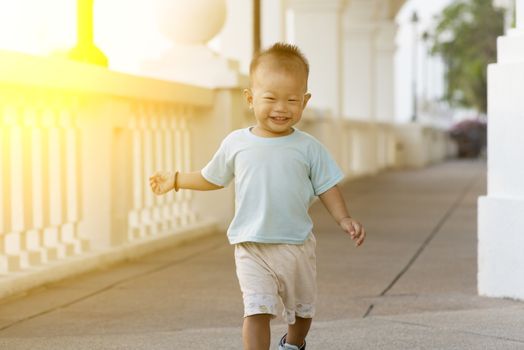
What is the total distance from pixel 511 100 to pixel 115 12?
382 inches

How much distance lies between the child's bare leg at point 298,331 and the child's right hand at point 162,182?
660 mm

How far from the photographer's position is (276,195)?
3584 mm

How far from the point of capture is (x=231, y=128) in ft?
28.3

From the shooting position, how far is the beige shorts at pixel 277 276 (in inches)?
139

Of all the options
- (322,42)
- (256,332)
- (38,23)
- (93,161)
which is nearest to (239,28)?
(322,42)

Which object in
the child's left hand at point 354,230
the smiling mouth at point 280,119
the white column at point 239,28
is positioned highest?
the white column at point 239,28

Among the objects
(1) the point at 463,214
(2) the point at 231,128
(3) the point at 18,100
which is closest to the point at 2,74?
(3) the point at 18,100

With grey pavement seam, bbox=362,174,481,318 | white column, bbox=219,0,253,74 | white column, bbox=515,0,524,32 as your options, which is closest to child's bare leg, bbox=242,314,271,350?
grey pavement seam, bbox=362,174,481,318

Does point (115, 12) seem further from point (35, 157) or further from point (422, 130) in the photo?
point (422, 130)

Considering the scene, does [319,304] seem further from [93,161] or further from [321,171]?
[93,161]

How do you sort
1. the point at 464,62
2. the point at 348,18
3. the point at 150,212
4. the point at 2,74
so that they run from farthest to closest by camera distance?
1. the point at 464,62
2. the point at 348,18
3. the point at 150,212
4. the point at 2,74

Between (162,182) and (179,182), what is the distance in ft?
0.20

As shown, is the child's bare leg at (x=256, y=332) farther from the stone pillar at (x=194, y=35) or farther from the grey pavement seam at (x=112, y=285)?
the stone pillar at (x=194, y=35)

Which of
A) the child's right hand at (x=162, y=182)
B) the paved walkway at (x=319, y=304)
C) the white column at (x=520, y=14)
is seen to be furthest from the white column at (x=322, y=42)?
the child's right hand at (x=162, y=182)
